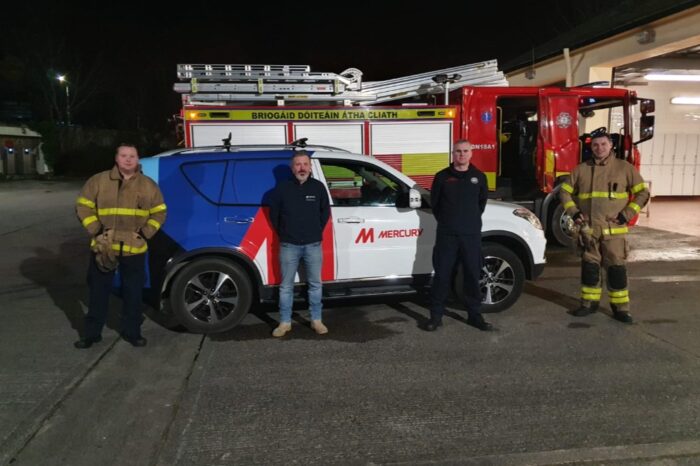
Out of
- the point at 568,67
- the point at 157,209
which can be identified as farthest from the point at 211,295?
the point at 568,67

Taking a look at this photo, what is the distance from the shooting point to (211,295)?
16.7 feet

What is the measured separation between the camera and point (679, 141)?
16359mm

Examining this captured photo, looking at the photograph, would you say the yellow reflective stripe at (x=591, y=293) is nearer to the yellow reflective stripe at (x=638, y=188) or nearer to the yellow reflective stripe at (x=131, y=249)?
the yellow reflective stripe at (x=638, y=188)

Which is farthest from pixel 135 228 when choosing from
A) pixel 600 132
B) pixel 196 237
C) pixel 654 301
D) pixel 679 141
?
pixel 679 141

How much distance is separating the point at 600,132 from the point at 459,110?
324cm

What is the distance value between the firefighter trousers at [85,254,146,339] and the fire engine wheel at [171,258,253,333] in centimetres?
33

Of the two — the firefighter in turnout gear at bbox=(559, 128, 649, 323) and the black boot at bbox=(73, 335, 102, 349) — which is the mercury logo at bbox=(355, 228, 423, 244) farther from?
the black boot at bbox=(73, 335, 102, 349)

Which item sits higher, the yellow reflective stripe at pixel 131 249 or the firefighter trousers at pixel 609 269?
the yellow reflective stripe at pixel 131 249

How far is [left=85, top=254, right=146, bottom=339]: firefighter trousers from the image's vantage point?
4.66 m

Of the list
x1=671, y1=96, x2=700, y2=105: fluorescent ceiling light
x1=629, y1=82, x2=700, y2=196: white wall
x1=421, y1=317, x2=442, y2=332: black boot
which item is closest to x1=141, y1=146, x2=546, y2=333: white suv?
x1=421, y1=317, x2=442, y2=332: black boot

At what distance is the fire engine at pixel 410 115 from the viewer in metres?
7.84

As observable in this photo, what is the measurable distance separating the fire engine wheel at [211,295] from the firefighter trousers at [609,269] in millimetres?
3361

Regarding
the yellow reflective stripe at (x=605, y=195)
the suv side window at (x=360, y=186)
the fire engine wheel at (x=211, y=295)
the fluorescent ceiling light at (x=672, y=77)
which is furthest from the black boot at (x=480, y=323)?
the fluorescent ceiling light at (x=672, y=77)

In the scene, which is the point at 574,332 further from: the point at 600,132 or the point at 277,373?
the point at 277,373
